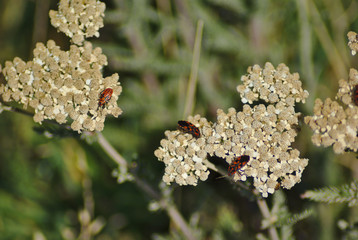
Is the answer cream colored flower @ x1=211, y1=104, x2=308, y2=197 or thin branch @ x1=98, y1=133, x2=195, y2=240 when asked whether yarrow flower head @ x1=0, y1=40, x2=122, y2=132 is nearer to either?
thin branch @ x1=98, y1=133, x2=195, y2=240

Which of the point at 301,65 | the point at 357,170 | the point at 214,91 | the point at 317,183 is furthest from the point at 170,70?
the point at 357,170

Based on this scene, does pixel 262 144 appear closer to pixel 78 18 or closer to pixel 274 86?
pixel 274 86

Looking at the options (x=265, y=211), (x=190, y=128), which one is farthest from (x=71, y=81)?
(x=265, y=211)

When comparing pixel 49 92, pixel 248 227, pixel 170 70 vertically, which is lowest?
pixel 248 227

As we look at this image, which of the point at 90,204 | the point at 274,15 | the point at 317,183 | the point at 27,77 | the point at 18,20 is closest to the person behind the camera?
the point at 27,77

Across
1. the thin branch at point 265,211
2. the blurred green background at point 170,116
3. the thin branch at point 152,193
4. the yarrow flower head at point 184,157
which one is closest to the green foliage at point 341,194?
the thin branch at point 265,211

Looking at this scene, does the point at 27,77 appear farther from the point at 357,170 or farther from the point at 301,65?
the point at 357,170
